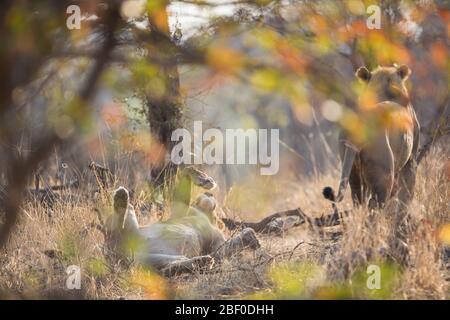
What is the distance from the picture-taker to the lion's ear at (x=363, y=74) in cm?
645

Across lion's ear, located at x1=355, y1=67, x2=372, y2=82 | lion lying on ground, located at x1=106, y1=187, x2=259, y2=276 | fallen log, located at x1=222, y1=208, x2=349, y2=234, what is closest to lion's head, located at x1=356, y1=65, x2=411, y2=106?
lion's ear, located at x1=355, y1=67, x2=372, y2=82

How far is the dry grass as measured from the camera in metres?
4.70

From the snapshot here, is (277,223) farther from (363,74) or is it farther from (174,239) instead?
(363,74)

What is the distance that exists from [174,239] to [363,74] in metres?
2.06

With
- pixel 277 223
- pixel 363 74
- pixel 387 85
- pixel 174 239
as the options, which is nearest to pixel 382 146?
pixel 387 85

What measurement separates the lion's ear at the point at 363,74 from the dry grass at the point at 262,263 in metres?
1.03

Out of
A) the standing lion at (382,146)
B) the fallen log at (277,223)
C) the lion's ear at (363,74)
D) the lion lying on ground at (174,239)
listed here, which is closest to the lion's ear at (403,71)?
the standing lion at (382,146)

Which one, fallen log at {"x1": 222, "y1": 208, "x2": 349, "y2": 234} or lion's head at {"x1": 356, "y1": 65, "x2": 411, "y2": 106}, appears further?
fallen log at {"x1": 222, "y1": 208, "x2": 349, "y2": 234}

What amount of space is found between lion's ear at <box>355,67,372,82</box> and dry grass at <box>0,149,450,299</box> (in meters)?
1.03

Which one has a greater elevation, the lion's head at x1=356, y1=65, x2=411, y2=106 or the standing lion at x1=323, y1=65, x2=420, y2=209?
the lion's head at x1=356, y1=65, x2=411, y2=106

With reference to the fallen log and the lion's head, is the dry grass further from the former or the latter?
the lion's head

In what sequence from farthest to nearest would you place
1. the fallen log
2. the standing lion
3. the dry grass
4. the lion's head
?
the fallen log < the lion's head < the standing lion < the dry grass

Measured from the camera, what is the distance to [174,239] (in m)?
6.14
